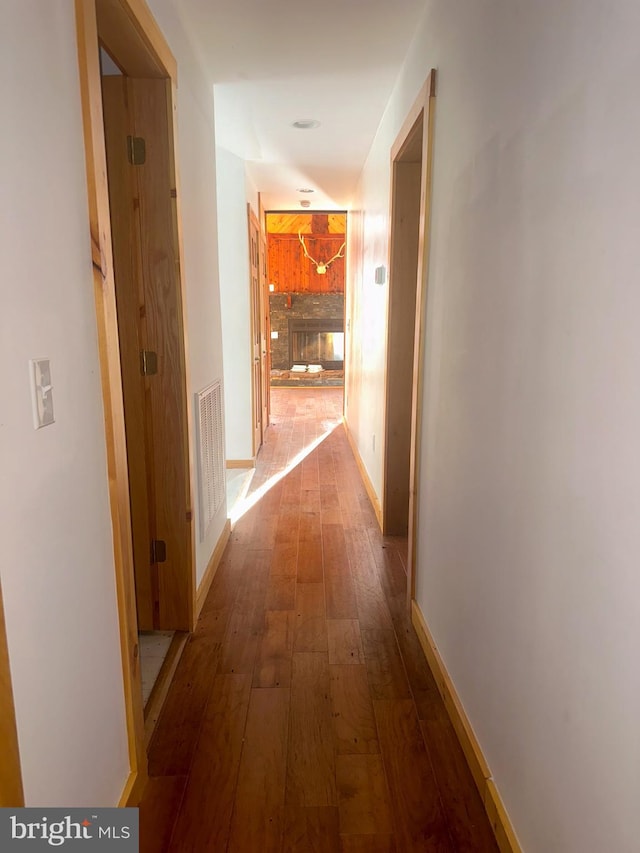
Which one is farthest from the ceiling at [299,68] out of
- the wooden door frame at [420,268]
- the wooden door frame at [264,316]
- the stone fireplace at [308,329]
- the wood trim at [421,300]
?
the stone fireplace at [308,329]

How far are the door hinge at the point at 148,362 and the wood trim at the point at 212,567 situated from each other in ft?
3.27

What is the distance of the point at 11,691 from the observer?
2.84 ft

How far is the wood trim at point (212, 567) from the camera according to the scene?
2451 millimetres

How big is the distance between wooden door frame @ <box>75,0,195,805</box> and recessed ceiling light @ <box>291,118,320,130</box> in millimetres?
1770

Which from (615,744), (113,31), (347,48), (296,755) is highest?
(347,48)

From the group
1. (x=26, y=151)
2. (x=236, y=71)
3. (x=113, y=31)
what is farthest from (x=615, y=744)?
(x=236, y=71)

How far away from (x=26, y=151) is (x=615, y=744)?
1.38m

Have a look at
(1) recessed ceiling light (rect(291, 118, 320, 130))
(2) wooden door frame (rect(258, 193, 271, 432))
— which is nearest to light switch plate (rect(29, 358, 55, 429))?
(1) recessed ceiling light (rect(291, 118, 320, 130))

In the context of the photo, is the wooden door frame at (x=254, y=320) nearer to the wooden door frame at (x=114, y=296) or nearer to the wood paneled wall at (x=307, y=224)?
the wooden door frame at (x=114, y=296)

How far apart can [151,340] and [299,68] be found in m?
1.61

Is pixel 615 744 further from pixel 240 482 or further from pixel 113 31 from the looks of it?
pixel 240 482

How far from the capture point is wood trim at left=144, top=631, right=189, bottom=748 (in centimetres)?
175

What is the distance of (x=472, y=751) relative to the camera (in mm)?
1563

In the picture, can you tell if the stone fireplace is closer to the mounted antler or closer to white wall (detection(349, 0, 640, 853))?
the mounted antler
